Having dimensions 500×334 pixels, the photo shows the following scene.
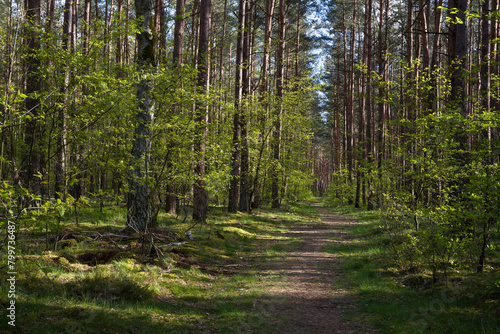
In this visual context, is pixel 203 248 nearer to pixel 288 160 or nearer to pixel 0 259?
pixel 0 259

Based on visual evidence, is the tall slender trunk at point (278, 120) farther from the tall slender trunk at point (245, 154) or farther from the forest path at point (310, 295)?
the forest path at point (310, 295)

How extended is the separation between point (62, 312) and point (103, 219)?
721 centimetres

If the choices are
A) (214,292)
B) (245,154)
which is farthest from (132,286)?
(245,154)

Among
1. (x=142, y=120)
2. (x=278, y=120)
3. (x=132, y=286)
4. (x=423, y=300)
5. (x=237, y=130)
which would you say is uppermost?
(x=278, y=120)

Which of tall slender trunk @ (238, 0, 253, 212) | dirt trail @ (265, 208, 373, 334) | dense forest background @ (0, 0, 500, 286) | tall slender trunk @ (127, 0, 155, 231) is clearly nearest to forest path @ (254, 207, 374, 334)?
dirt trail @ (265, 208, 373, 334)

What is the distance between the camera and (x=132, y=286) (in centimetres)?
516

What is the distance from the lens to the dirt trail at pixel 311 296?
4.81 metres

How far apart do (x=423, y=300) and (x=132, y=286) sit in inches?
193

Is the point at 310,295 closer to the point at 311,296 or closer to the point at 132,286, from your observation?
the point at 311,296

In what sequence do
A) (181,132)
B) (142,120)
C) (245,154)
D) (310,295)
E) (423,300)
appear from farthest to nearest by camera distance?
(245,154), (142,120), (181,132), (310,295), (423,300)

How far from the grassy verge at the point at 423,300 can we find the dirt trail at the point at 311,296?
35 centimetres

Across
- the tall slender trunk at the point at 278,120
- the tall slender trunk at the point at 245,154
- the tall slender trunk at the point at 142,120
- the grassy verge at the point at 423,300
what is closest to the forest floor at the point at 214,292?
the grassy verge at the point at 423,300

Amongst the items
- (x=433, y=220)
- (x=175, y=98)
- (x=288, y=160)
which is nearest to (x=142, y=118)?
(x=175, y=98)

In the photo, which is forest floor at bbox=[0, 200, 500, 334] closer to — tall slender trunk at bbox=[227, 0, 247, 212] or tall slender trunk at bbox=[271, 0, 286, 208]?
tall slender trunk at bbox=[227, 0, 247, 212]
